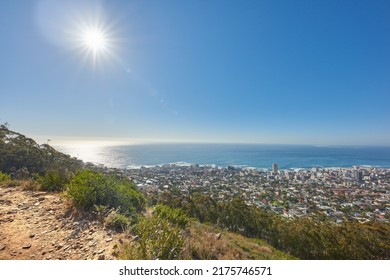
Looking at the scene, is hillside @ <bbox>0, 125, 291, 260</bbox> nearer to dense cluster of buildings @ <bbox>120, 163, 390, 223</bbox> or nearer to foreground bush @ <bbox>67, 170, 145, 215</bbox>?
foreground bush @ <bbox>67, 170, 145, 215</bbox>

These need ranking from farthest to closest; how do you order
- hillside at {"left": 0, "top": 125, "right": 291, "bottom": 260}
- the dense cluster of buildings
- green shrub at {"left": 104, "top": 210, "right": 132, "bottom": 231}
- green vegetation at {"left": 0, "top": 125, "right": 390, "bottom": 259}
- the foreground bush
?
1. the dense cluster of buildings
2. the foreground bush
3. green shrub at {"left": 104, "top": 210, "right": 132, "bottom": 231}
4. green vegetation at {"left": 0, "top": 125, "right": 390, "bottom": 259}
5. hillside at {"left": 0, "top": 125, "right": 291, "bottom": 260}

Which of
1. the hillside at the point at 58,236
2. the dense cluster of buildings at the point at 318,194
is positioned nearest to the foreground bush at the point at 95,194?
the hillside at the point at 58,236

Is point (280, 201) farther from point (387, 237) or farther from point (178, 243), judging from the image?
point (178, 243)

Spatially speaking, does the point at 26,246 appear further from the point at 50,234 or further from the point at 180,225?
the point at 180,225

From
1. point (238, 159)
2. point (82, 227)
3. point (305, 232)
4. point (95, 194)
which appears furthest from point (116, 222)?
point (238, 159)

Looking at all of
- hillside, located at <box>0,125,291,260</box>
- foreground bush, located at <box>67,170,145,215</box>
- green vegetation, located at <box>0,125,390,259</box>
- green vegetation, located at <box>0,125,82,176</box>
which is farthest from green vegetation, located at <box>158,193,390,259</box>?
green vegetation, located at <box>0,125,82,176</box>

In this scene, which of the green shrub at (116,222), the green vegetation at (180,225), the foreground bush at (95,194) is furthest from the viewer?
the foreground bush at (95,194)

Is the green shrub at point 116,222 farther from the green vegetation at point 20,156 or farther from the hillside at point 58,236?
the green vegetation at point 20,156

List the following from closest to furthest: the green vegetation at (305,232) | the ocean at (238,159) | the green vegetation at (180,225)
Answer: the green vegetation at (180,225), the green vegetation at (305,232), the ocean at (238,159)

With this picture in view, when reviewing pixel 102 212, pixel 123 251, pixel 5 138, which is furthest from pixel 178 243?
pixel 5 138
